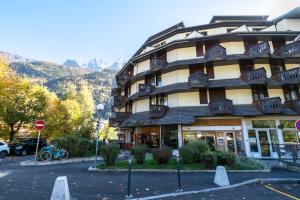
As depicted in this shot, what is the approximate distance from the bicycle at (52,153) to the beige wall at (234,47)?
19358mm

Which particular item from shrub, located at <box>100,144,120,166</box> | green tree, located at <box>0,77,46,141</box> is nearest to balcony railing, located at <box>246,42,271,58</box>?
shrub, located at <box>100,144,120,166</box>

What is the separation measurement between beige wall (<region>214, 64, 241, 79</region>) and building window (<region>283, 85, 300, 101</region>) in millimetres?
5005

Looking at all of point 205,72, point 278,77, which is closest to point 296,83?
point 278,77

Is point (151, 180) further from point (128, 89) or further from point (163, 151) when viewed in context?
point (128, 89)

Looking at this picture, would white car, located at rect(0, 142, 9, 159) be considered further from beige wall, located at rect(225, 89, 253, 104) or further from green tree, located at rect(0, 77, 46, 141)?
beige wall, located at rect(225, 89, 253, 104)

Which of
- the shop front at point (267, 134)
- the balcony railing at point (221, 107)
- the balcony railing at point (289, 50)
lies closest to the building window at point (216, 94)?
the balcony railing at point (221, 107)

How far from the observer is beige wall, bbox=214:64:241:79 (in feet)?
63.9

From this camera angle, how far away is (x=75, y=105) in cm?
3362

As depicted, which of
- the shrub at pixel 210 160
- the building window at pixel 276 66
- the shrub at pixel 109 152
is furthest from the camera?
the building window at pixel 276 66

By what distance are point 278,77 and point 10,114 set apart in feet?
101

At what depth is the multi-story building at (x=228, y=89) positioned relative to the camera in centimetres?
1794

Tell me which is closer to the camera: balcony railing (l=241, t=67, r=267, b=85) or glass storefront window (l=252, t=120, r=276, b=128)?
balcony railing (l=241, t=67, r=267, b=85)

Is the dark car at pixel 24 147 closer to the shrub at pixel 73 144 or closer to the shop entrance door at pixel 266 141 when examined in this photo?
the shrub at pixel 73 144

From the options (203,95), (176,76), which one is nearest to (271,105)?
(203,95)
